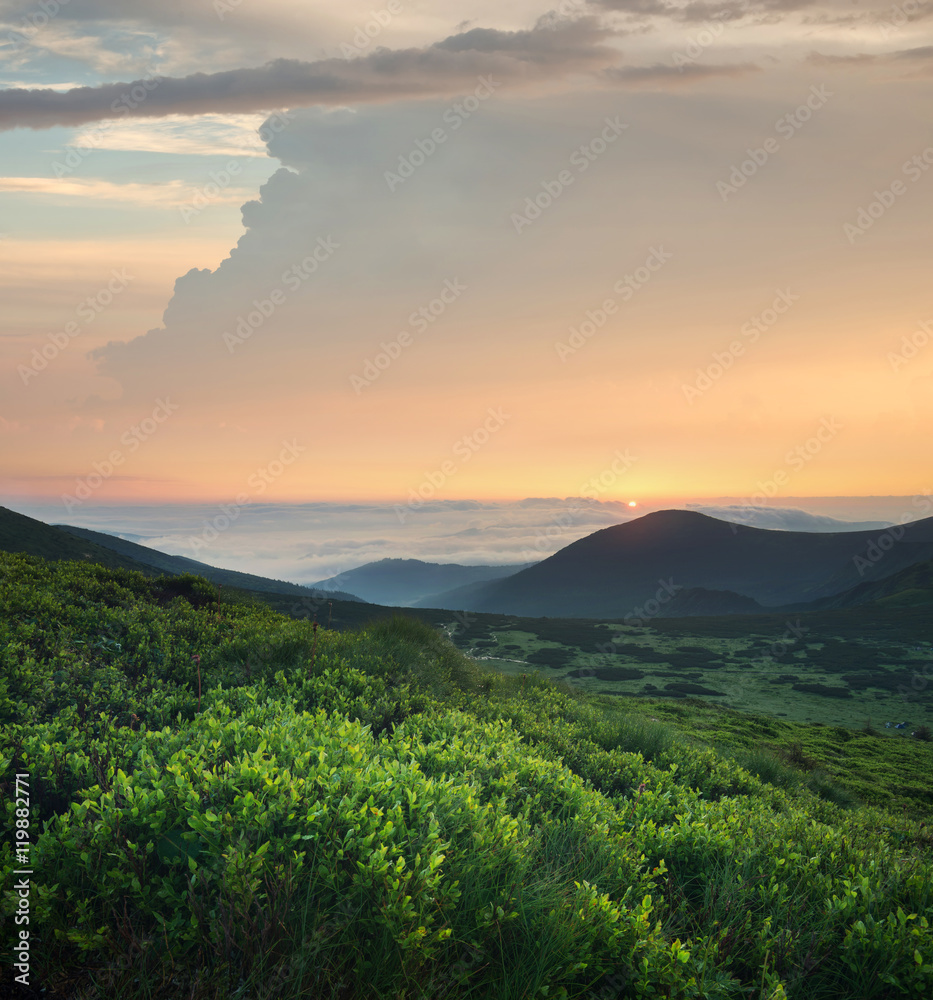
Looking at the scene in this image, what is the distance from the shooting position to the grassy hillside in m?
4.10

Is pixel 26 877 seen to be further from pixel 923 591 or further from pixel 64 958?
pixel 923 591

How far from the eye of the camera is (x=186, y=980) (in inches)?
154

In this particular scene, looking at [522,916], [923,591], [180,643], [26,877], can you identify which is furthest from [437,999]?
[923,591]

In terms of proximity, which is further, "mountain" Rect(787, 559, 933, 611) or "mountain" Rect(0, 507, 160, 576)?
"mountain" Rect(787, 559, 933, 611)

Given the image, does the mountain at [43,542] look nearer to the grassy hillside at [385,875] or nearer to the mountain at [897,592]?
the grassy hillside at [385,875]

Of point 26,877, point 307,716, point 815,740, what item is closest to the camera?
point 26,877

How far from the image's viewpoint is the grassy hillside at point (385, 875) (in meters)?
4.10

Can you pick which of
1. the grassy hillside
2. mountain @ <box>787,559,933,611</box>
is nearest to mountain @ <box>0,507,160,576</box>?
the grassy hillside

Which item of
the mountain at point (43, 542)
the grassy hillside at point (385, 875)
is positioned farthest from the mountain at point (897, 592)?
the grassy hillside at point (385, 875)

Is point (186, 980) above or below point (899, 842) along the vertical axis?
above

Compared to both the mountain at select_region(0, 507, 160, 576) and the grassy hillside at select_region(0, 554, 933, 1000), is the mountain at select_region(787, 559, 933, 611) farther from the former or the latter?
the grassy hillside at select_region(0, 554, 933, 1000)

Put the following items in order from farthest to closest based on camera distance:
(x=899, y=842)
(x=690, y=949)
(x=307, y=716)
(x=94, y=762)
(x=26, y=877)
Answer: (x=899, y=842) < (x=307, y=716) < (x=94, y=762) < (x=690, y=949) < (x=26, y=877)

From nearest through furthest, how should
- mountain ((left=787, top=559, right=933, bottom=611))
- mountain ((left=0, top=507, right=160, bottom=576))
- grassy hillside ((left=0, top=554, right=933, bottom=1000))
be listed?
grassy hillside ((left=0, top=554, right=933, bottom=1000)), mountain ((left=0, top=507, right=160, bottom=576)), mountain ((left=787, top=559, right=933, bottom=611))

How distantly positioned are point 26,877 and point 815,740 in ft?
111
